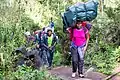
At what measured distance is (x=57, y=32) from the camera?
45.9 feet

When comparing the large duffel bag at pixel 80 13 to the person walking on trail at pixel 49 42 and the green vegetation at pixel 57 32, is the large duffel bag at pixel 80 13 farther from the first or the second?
→ the person walking on trail at pixel 49 42

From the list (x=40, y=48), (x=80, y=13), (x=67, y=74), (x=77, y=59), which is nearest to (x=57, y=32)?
(x=40, y=48)

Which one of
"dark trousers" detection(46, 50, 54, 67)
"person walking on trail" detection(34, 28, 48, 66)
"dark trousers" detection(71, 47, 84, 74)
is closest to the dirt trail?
"dark trousers" detection(71, 47, 84, 74)

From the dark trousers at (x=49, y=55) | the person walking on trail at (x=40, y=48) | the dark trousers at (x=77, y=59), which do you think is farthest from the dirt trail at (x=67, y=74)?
the person walking on trail at (x=40, y=48)

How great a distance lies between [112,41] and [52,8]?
25.0 feet

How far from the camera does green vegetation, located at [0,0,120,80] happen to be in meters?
8.76

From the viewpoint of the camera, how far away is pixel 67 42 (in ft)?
41.8

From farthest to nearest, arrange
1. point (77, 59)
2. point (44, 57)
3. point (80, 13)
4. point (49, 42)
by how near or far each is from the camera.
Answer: point (44, 57)
point (49, 42)
point (77, 59)
point (80, 13)

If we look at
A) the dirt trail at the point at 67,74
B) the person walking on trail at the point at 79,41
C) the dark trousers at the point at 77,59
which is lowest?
the dirt trail at the point at 67,74

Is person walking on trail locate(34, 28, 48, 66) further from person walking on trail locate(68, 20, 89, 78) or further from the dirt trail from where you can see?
person walking on trail locate(68, 20, 89, 78)

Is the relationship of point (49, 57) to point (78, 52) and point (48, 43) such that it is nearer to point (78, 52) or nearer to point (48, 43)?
point (48, 43)

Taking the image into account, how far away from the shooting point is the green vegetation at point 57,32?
8.76 m

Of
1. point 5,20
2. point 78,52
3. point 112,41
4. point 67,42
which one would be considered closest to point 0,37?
point 5,20

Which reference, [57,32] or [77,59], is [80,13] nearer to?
[77,59]
